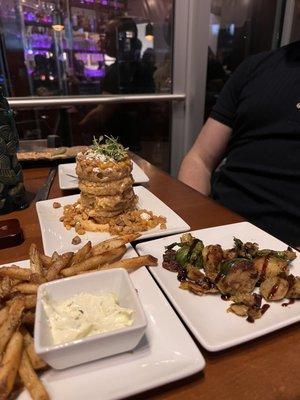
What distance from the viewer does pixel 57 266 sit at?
3.35ft

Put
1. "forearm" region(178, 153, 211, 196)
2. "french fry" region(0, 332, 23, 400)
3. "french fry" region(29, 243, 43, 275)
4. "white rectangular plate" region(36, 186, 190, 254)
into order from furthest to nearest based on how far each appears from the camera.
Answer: "forearm" region(178, 153, 211, 196) → "white rectangular plate" region(36, 186, 190, 254) → "french fry" region(29, 243, 43, 275) → "french fry" region(0, 332, 23, 400)

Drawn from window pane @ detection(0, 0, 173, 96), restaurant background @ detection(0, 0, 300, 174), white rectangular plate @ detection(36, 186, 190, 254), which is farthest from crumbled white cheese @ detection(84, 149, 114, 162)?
window pane @ detection(0, 0, 173, 96)

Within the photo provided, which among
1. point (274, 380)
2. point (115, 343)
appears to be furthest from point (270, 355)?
point (115, 343)

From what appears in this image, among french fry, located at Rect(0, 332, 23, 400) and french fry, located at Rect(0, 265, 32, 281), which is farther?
french fry, located at Rect(0, 265, 32, 281)

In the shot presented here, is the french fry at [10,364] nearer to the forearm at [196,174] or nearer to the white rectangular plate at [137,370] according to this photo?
the white rectangular plate at [137,370]

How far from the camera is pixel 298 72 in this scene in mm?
1997

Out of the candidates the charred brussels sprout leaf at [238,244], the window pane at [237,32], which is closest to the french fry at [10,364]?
the charred brussels sprout leaf at [238,244]

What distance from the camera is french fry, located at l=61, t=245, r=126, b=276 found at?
40.9 inches

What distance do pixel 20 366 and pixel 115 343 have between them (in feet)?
0.70

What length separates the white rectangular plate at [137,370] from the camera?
28.0 inches

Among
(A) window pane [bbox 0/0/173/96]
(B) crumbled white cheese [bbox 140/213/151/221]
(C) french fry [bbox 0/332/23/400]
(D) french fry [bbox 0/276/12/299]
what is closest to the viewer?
(C) french fry [bbox 0/332/23/400]

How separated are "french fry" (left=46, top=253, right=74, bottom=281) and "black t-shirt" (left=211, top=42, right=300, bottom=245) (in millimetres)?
1252

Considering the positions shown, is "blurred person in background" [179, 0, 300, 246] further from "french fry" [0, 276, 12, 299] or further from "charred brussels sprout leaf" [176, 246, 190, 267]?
"french fry" [0, 276, 12, 299]

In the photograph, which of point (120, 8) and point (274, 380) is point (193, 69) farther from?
point (274, 380)
